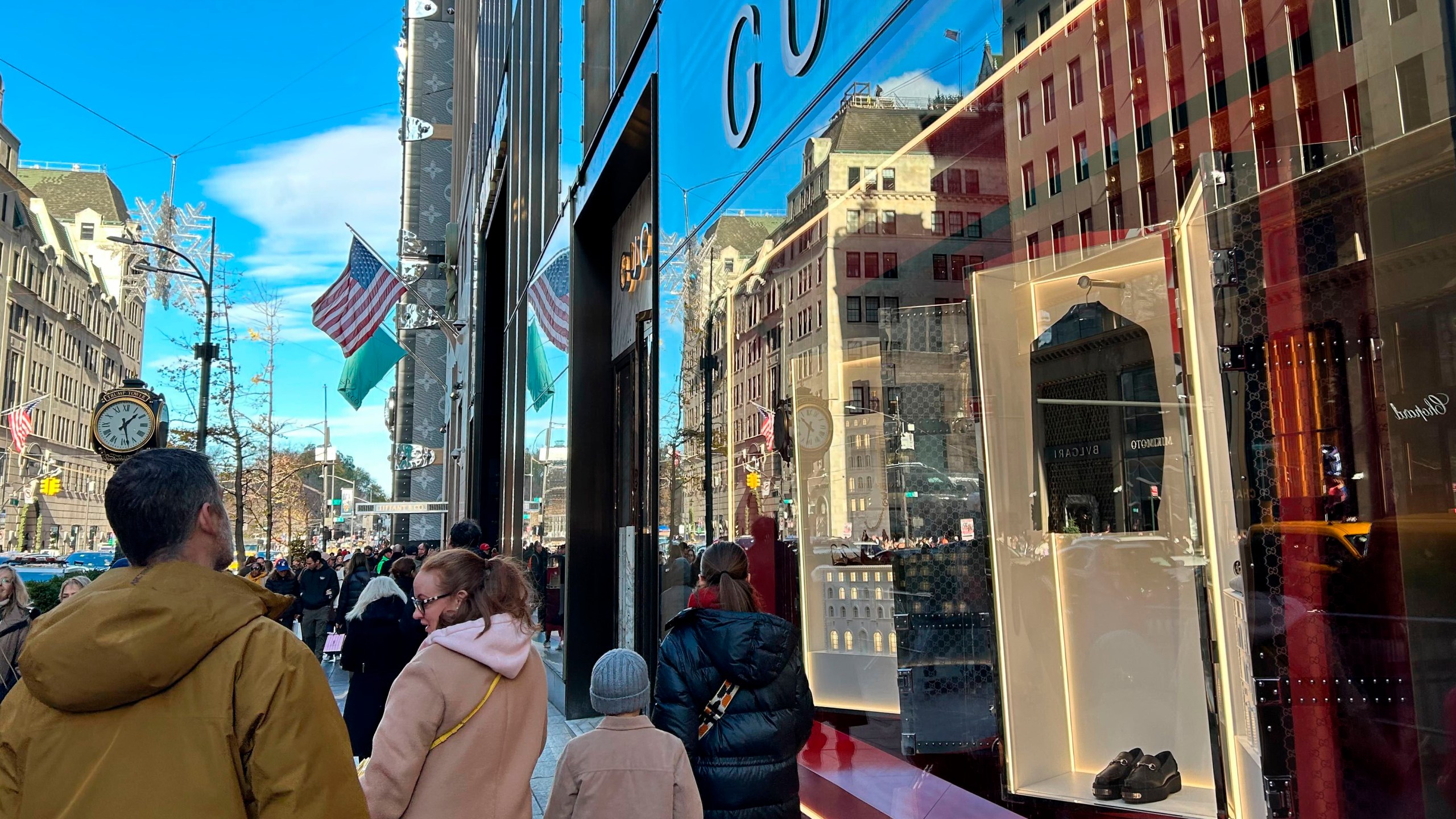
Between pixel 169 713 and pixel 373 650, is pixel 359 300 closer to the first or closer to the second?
pixel 373 650

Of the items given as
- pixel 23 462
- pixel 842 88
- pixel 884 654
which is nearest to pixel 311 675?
pixel 842 88

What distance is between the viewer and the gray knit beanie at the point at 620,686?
3129 millimetres

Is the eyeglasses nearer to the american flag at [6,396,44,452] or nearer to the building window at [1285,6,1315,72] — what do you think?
the building window at [1285,6,1315,72]

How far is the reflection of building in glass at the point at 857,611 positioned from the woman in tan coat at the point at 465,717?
2.71 m

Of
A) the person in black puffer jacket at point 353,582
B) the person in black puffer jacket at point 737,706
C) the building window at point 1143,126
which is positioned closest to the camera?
the person in black puffer jacket at point 737,706

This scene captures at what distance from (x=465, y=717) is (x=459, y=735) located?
54 millimetres

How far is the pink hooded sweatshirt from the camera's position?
290 centimetres

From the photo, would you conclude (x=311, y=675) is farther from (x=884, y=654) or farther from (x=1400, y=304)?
(x=884, y=654)

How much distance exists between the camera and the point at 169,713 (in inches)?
71.6

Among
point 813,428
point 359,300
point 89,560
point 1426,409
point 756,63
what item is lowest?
point 89,560

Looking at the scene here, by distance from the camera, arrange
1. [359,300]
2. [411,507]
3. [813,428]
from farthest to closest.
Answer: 1. [411,507]
2. [359,300]
3. [813,428]

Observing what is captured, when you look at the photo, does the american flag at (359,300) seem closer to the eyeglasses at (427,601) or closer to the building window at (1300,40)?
the eyeglasses at (427,601)

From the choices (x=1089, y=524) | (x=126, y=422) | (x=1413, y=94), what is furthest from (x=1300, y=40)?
(x=126, y=422)

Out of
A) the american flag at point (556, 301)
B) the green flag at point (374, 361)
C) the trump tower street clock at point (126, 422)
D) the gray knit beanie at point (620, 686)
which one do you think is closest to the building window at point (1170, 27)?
the gray knit beanie at point (620, 686)
